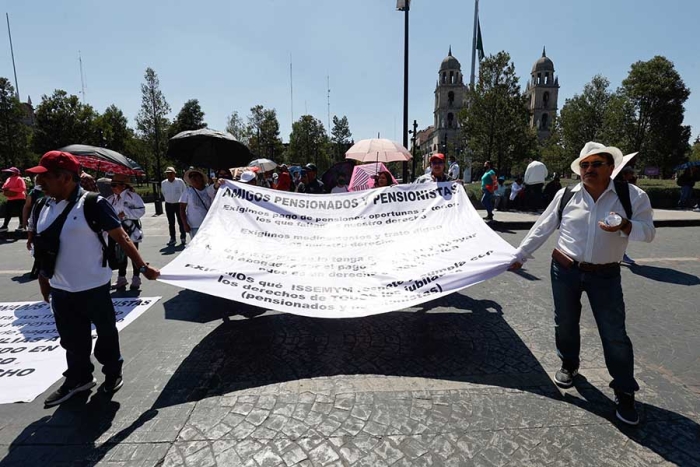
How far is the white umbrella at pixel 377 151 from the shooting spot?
9.12 metres

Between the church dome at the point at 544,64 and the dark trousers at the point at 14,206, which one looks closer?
the dark trousers at the point at 14,206

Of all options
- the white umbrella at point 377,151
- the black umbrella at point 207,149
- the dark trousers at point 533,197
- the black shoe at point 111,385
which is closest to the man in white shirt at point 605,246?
the black shoe at point 111,385

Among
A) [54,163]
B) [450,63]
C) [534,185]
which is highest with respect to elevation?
[450,63]

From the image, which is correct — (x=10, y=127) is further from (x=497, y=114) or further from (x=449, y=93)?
(x=449, y=93)

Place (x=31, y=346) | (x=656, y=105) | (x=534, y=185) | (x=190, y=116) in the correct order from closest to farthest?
(x=31, y=346), (x=534, y=185), (x=656, y=105), (x=190, y=116)

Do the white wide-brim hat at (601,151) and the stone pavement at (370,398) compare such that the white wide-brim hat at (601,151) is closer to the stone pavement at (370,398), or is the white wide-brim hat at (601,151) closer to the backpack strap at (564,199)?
the backpack strap at (564,199)

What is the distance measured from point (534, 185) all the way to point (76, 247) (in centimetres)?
1625

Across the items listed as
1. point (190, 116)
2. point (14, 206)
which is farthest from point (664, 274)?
point (190, 116)

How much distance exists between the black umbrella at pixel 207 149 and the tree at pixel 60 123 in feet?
91.8

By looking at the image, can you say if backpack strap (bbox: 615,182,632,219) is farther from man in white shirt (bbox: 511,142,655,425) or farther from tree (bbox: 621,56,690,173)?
tree (bbox: 621,56,690,173)

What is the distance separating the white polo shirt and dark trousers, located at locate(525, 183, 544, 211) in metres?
15.9

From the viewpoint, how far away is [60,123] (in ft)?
100

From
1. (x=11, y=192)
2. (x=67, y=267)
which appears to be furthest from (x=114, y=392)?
(x=11, y=192)

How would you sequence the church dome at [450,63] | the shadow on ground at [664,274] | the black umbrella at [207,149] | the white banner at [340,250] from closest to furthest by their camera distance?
the white banner at [340,250] < the shadow on ground at [664,274] < the black umbrella at [207,149] < the church dome at [450,63]
